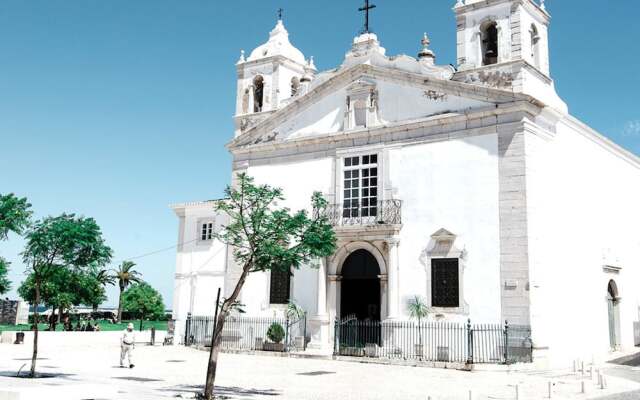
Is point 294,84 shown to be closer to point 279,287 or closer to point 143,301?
point 279,287

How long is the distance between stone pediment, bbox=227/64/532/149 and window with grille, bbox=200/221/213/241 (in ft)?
17.3

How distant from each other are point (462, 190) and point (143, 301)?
5295cm

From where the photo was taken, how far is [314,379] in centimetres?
1636

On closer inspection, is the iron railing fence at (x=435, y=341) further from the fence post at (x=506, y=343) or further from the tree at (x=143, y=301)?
the tree at (x=143, y=301)

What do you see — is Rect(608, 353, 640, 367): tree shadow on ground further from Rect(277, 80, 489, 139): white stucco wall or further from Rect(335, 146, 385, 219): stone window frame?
Rect(277, 80, 489, 139): white stucco wall

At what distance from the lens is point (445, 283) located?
21094mm

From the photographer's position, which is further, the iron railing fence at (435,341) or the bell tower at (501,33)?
the bell tower at (501,33)

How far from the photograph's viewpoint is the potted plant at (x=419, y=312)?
815 inches

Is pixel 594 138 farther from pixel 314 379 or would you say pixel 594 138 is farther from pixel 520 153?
pixel 314 379

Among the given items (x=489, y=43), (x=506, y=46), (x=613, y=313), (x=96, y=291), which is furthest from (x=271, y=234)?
(x=96, y=291)

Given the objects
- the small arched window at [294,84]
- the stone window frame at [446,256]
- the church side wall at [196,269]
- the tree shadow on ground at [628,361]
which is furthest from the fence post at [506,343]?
the church side wall at [196,269]

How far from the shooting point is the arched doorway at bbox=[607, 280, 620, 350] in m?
24.0

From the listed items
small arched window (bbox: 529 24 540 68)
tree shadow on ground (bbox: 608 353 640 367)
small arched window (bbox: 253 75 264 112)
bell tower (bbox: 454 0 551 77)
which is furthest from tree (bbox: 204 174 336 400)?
small arched window (bbox: 253 75 264 112)

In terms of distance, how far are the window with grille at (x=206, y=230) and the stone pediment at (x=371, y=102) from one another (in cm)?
527
